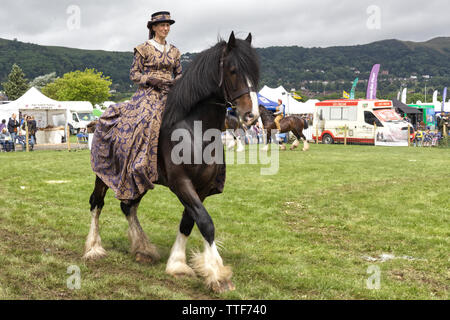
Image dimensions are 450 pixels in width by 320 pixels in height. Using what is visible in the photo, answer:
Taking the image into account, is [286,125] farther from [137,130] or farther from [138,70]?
[137,130]

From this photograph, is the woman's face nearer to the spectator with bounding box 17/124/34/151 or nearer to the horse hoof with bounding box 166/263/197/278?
the horse hoof with bounding box 166/263/197/278

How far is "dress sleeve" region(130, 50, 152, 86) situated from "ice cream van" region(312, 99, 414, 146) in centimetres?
2597

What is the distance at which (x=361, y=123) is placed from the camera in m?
29.5

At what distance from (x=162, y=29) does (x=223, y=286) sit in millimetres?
3077

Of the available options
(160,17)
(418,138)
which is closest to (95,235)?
(160,17)

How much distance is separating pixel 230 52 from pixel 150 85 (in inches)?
51.8

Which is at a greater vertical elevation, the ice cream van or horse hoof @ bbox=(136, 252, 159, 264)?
the ice cream van

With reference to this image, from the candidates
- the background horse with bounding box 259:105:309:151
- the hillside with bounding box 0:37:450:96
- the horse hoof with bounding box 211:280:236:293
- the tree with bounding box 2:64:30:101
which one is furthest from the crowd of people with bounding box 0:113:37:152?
the hillside with bounding box 0:37:450:96

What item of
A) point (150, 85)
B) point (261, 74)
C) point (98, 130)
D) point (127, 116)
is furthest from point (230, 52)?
point (98, 130)

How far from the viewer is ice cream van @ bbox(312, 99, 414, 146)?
28406mm

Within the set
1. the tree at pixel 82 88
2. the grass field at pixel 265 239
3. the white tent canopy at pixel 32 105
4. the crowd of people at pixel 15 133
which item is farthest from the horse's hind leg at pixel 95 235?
the tree at pixel 82 88

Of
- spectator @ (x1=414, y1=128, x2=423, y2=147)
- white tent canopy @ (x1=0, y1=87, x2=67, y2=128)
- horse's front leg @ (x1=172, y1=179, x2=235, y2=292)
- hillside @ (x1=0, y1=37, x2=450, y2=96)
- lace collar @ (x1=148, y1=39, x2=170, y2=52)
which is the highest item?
hillside @ (x1=0, y1=37, x2=450, y2=96)

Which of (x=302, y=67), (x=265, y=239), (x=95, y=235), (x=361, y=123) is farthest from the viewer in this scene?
(x=302, y=67)
